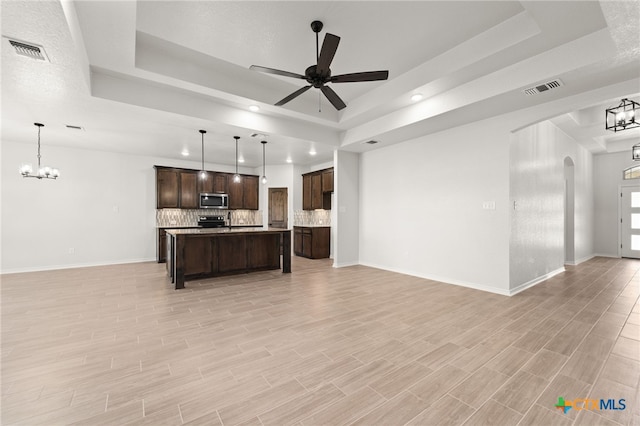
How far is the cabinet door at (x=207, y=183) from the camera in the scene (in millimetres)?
7910

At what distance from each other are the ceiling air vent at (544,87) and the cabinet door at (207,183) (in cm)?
750

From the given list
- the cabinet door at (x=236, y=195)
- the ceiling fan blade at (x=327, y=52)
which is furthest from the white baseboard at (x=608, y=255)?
the cabinet door at (x=236, y=195)

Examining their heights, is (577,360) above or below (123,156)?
below

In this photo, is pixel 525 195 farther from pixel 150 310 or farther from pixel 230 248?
pixel 150 310

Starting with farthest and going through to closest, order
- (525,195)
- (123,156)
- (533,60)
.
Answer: (123,156) → (525,195) → (533,60)

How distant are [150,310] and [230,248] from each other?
2.03 m

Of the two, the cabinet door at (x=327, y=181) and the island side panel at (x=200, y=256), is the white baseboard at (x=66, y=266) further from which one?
the cabinet door at (x=327, y=181)

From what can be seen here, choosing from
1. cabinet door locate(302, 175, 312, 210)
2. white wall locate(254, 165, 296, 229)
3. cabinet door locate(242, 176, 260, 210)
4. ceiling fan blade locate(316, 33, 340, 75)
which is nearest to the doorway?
cabinet door locate(302, 175, 312, 210)

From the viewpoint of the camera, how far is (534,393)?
75.4 inches

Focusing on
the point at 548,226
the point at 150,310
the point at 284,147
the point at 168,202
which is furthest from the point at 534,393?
the point at 168,202

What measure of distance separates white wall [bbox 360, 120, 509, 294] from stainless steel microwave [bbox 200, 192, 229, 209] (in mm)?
3863

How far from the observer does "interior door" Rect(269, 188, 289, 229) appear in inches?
358

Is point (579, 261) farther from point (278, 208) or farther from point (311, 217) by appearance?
point (278, 208)

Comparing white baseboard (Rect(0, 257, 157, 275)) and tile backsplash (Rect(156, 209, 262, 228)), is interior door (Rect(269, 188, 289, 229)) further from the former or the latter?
white baseboard (Rect(0, 257, 157, 275))
